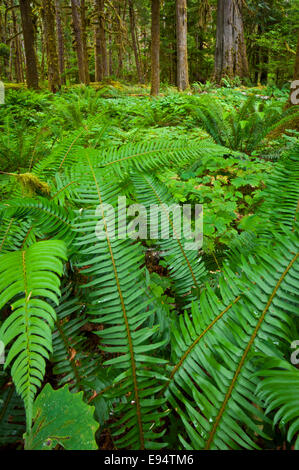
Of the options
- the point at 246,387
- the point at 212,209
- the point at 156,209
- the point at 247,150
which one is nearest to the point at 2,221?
the point at 156,209

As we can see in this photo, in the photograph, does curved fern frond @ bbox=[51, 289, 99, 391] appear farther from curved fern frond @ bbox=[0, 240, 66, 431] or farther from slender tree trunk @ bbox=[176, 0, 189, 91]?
slender tree trunk @ bbox=[176, 0, 189, 91]

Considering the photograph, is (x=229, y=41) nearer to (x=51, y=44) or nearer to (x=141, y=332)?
(x=51, y=44)

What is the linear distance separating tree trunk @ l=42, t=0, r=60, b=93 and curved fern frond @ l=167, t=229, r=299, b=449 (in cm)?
818

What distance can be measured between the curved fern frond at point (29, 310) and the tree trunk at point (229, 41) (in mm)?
9668

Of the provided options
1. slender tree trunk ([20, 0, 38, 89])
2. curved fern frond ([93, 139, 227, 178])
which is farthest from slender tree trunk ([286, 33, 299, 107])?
slender tree trunk ([20, 0, 38, 89])

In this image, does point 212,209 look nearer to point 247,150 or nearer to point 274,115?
point 247,150

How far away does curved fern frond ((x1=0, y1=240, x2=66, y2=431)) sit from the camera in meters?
0.71

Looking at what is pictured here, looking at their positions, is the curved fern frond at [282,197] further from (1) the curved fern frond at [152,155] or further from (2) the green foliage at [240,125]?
(2) the green foliage at [240,125]

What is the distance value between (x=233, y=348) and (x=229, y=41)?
10264 millimetres

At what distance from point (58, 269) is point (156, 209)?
772mm

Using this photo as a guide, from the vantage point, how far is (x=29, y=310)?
0.76 metres

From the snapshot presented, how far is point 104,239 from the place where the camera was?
1.08 metres

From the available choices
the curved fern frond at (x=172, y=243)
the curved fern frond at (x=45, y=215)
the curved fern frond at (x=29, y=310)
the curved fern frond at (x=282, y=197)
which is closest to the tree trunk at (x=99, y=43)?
the curved fern frond at (x=172, y=243)

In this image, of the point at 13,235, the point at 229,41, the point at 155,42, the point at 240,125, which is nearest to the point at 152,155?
the point at 13,235
